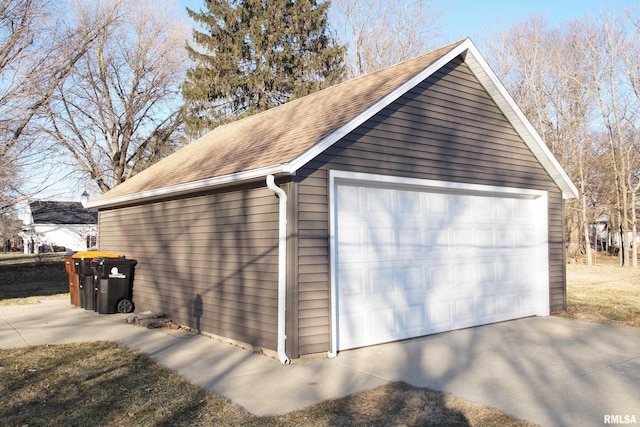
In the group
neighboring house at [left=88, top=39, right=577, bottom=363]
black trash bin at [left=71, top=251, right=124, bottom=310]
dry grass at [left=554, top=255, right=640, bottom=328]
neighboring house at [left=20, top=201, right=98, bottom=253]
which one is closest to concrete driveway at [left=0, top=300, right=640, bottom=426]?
neighboring house at [left=88, top=39, right=577, bottom=363]

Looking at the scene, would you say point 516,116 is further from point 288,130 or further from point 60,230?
point 60,230

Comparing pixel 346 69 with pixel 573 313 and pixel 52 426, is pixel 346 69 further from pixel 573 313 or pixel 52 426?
pixel 52 426

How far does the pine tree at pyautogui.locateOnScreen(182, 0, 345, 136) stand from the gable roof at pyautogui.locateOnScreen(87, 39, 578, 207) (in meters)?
12.4

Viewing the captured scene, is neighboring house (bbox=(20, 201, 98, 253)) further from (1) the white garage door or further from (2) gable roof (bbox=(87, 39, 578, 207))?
(1) the white garage door

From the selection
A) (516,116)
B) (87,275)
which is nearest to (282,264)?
(516,116)

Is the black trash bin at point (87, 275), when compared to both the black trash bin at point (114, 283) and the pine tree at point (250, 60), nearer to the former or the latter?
the black trash bin at point (114, 283)

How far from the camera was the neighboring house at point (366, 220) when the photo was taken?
6793 mm

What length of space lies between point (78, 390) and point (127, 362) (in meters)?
1.10

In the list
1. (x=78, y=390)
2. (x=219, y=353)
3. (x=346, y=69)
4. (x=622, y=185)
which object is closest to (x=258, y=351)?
(x=219, y=353)

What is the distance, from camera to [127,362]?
6520 millimetres

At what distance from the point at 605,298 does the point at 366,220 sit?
27.4 feet

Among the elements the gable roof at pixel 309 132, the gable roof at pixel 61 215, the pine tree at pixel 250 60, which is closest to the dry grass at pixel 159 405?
the gable roof at pixel 309 132

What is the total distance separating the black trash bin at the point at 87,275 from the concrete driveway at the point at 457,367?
1405mm

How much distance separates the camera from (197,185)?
794 centimetres
